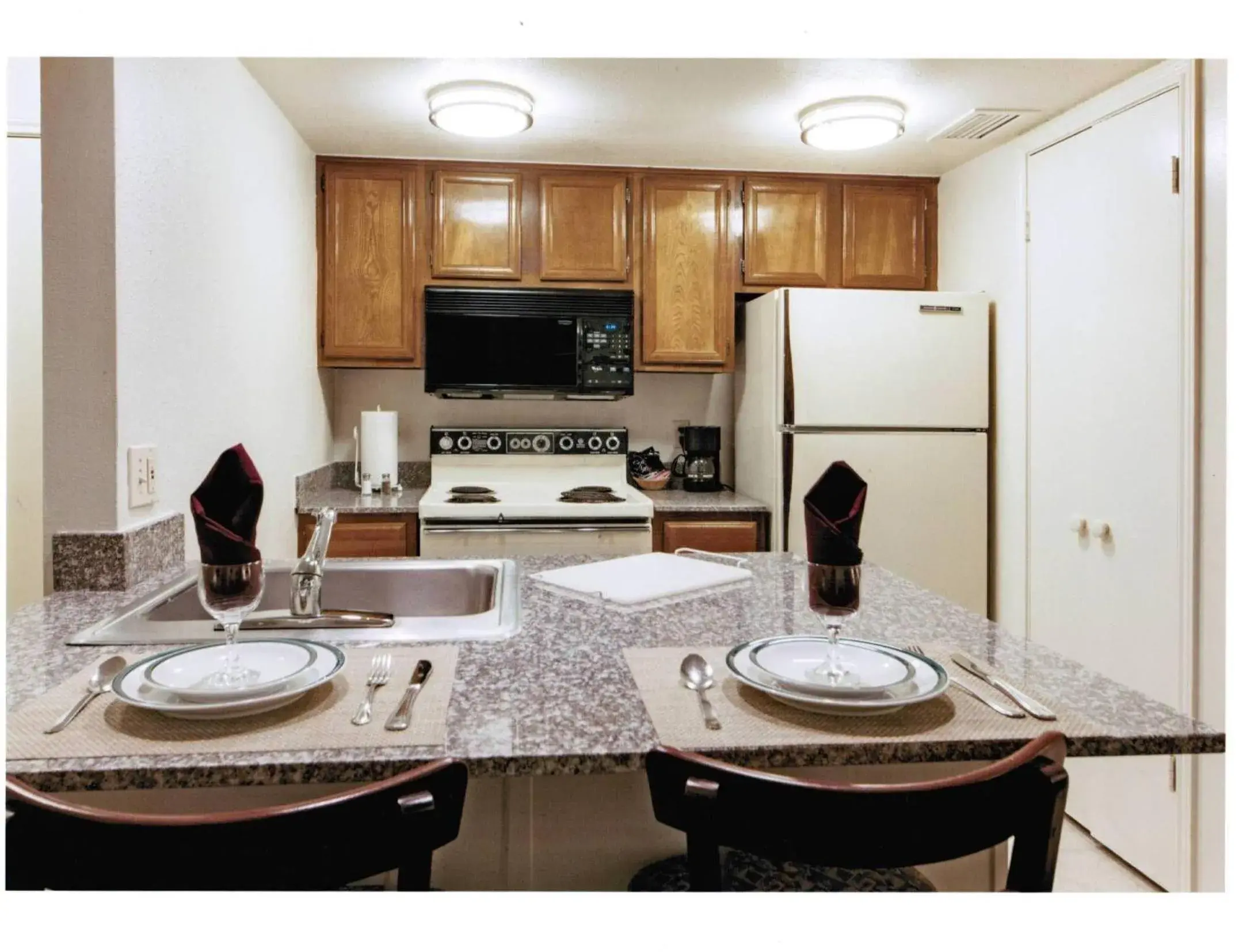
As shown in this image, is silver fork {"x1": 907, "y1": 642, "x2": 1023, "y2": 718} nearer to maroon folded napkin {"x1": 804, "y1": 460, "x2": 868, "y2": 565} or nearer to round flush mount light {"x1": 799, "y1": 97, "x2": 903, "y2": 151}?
maroon folded napkin {"x1": 804, "y1": 460, "x2": 868, "y2": 565}

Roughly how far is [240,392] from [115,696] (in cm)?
145

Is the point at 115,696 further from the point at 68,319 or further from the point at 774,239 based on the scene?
the point at 774,239

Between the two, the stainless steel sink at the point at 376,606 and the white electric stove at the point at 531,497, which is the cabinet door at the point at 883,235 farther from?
the stainless steel sink at the point at 376,606

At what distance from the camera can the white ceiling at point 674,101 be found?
2.27 metres

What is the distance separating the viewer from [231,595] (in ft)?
3.27

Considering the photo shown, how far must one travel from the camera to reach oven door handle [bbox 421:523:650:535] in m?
2.82

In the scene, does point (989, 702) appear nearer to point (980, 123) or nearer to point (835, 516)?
point (835, 516)

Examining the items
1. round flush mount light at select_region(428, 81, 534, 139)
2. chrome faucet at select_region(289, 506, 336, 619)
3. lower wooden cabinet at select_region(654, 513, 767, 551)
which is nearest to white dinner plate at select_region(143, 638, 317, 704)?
chrome faucet at select_region(289, 506, 336, 619)

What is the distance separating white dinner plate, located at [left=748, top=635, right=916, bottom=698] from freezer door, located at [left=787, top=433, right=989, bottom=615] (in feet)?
6.03

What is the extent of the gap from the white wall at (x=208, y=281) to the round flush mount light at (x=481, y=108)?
0.52m

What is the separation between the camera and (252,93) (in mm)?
2348

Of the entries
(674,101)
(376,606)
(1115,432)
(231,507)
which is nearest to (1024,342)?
(1115,432)

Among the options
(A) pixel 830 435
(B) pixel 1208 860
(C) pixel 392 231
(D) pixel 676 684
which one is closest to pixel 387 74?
(C) pixel 392 231

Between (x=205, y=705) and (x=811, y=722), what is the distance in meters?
0.65
